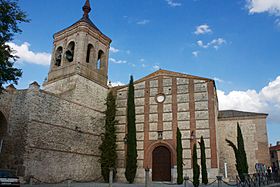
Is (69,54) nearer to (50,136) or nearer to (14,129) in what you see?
(50,136)

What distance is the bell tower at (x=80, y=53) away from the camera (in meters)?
21.8

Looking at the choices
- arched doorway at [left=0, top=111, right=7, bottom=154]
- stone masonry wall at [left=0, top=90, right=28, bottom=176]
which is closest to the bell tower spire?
stone masonry wall at [left=0, top=90, right=28, bottom=176]

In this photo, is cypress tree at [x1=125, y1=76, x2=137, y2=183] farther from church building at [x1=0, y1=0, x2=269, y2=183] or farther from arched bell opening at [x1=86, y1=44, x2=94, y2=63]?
arched bell opening at [x1=86, y1=44, x2=94, y2=63]

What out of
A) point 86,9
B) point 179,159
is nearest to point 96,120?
point 179,159

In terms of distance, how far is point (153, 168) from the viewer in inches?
818

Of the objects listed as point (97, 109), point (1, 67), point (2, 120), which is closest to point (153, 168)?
point (97, 109)

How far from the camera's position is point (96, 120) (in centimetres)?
2191

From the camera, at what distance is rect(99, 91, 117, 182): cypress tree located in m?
20.5

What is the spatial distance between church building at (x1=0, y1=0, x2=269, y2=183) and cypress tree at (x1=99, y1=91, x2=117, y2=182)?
60cm

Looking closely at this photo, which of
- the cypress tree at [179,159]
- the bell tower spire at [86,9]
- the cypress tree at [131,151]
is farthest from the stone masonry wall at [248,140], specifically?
the bell tower spire at [86,9]

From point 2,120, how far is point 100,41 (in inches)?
436

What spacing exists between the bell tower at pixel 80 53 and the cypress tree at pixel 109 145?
115 inches

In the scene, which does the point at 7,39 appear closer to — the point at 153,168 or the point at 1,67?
the point at 1,67

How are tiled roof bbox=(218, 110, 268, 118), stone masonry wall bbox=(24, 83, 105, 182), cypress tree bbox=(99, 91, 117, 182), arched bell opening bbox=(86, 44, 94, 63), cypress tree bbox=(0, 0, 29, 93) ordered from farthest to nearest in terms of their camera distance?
arched bell opening bbox=(86, 44, 94, 63)
tiled roof bbox=(218, 110, 268, 118)
cypress tree bbox=(99, 91, 117, 182)
stone masonry wall bbox=(24, 83, 105, 182)
cypress tree bbox=(0, 0, 29, 93)
